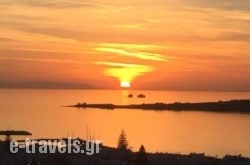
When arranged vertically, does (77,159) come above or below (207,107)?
below

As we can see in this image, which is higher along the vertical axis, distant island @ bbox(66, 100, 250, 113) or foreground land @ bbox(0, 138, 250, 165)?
distant island @ bbox(66, 100, 250, 113)

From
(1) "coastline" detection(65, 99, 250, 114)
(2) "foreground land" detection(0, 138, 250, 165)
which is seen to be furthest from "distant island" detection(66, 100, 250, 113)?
(2) "foreground land" detection(0, 138, 250, 165)

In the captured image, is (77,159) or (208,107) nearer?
(77,159)

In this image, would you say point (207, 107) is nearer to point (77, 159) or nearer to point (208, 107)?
point (208, 107)

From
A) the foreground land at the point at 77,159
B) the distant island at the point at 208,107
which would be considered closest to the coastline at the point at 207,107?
the distant island at the point at 208,107

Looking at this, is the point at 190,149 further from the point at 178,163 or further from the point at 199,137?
the point at 178,163

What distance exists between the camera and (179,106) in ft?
398

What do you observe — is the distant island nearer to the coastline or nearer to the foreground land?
the coastline

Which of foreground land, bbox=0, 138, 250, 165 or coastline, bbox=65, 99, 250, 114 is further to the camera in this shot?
coastline, bbox=65, 99, 250, 114

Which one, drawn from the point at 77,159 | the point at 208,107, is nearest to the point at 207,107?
the point at 208,107

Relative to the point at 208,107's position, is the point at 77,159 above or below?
below

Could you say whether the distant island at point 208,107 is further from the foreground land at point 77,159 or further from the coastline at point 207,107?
the foreground land at point 77,159

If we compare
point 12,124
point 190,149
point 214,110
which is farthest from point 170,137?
point 214,110

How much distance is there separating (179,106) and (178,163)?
96568mm
